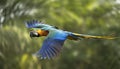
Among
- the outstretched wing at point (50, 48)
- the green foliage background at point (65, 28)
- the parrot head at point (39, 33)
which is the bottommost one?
the green foliage background at point (65, 28)

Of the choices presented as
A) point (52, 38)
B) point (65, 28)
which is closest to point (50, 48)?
point (52, 38)

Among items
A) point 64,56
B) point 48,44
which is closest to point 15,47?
point 64,56

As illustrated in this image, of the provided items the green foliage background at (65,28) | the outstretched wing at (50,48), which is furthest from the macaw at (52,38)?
the green foliage background at (65,28)

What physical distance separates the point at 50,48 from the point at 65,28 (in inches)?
313

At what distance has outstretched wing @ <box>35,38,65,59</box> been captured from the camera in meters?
1.94

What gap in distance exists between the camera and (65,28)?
9.95 meters

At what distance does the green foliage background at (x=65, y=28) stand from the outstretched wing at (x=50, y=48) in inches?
236

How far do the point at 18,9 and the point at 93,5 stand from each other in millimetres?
2533

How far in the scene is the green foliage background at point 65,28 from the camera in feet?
28.2

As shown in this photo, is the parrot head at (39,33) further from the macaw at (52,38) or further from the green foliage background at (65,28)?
the green foliage background at (65,28)

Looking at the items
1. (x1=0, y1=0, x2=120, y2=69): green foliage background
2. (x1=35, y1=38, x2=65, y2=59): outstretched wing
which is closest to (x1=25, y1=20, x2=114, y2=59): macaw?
(x1=35, y1=38, x2=65, y2=59): outstretched wing

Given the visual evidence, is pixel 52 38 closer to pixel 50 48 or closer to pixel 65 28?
pixel 50 48

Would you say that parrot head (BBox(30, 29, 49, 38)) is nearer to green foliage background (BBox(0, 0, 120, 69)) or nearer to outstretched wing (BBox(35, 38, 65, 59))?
outstretched wing (BBox(35, 38, 65, 59))

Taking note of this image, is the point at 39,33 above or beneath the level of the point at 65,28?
above
